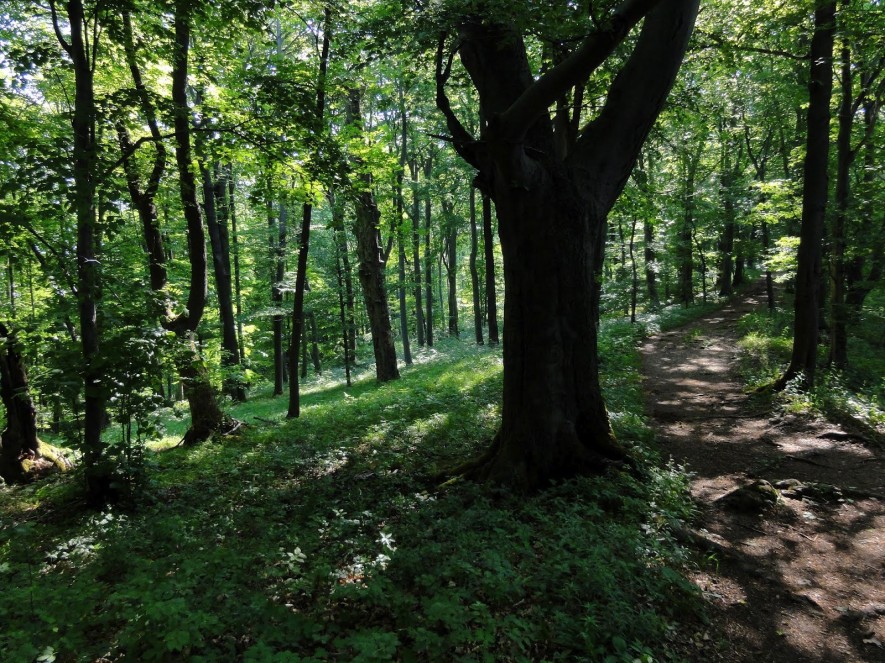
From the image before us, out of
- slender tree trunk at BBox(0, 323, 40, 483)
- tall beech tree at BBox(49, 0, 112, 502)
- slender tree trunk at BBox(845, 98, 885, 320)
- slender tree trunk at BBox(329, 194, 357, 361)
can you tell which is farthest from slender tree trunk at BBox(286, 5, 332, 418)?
slender tree trunk at BBox(845, 98, 885, 320)

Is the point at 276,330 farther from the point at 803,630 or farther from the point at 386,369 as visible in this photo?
the point at 803,630

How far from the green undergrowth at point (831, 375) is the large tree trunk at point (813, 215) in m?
0.52

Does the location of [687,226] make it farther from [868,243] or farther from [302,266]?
[302,266]

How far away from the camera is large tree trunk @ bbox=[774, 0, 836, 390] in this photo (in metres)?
9.02

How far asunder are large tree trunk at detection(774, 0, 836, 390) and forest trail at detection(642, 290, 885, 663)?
119 centimetres

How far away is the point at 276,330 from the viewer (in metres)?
20.8

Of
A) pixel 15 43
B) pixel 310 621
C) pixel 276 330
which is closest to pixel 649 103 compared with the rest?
pixel 310 621

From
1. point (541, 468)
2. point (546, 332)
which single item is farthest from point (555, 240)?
point (541, 468)

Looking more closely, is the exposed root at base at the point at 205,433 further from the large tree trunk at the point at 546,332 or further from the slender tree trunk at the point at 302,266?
the large tree trunk at the point at 546,332

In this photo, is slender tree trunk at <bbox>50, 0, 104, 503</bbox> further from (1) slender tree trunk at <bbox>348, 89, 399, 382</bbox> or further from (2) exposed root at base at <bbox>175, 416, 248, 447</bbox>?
(1) slender tree trunk at <bbox>348, 89, 399, 382</bbox>

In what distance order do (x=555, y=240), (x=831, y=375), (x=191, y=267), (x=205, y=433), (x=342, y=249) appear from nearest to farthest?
(x=555, y=240) → (x=191, y=267) → (x=205, y=433) → (x=831, y=375) → (x=342, y=249)

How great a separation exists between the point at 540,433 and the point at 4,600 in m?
4.81

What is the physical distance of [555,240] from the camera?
562 centimetres

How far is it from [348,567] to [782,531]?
4.46 m
